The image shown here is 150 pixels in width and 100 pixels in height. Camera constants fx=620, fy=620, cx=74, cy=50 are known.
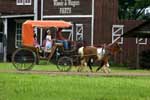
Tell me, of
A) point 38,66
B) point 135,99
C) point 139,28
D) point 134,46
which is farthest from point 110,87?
point 134,46

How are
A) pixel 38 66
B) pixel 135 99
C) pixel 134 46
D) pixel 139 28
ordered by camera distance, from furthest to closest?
pixel 134 46 → pixel 139 28 → pixel 38 66 → pixel 135 99

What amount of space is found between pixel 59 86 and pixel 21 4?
1140 inches

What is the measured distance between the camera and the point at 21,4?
44938mm

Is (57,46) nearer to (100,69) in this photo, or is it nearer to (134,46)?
(100,69)

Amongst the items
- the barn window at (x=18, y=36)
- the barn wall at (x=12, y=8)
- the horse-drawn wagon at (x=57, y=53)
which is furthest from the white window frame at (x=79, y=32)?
the horse-drawn wagon at (x=57, y=53)

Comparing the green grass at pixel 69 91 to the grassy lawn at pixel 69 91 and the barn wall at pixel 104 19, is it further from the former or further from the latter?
the barn wall at pixel 104 19

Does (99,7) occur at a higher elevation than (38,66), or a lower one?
higher

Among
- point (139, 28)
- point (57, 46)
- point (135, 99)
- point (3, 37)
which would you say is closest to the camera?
point (135, 99)

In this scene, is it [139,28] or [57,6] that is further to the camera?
[57,6]

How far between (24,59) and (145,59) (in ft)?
39.8

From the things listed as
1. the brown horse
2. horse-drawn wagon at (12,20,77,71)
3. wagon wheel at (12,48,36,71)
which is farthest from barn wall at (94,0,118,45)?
wagon wheel at (12,48,36,71)

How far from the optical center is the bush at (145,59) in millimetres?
36531

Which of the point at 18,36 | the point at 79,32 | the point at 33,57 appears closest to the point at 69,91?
the point at 33,57

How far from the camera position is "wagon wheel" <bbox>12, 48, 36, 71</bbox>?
1044 inches
